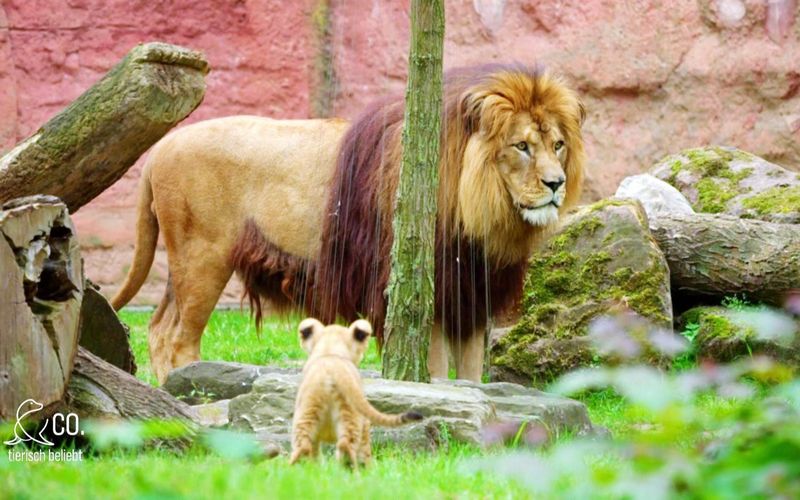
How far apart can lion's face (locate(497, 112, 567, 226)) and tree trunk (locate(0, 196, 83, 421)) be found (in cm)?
312

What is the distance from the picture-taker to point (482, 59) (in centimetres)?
1353

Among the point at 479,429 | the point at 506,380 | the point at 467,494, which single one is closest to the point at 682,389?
the point at 467,494

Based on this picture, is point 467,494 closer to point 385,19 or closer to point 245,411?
point 245,411

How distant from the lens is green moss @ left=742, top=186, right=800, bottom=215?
30.2 ft

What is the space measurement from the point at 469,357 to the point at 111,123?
9.74 feet

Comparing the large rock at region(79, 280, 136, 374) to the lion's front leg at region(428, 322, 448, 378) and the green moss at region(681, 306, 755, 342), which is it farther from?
the green moss at region(681, 306, 755, 342)

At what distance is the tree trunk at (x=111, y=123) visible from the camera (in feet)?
19.2

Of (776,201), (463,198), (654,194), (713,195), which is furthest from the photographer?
(713,195)

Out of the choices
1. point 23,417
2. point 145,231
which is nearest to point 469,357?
point 145,231

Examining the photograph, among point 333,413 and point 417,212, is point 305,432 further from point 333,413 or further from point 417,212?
point 417,212

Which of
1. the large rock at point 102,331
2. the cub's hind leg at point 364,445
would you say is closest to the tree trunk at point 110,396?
the cub's hind leg at point 364,445

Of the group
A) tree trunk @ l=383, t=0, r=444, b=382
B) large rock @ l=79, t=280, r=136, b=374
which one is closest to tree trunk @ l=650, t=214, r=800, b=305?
tree trunk @ l=383, t=0, r=444, b=382

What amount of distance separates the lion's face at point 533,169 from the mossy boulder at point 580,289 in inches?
37.8

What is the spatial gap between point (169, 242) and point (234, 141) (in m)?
0.84
